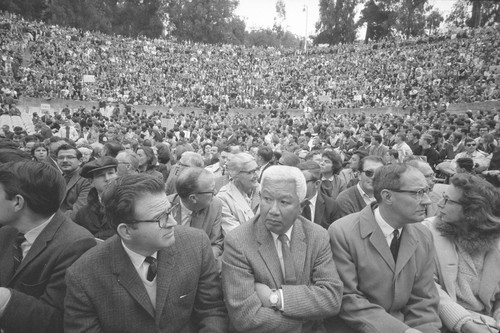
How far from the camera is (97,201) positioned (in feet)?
12.5

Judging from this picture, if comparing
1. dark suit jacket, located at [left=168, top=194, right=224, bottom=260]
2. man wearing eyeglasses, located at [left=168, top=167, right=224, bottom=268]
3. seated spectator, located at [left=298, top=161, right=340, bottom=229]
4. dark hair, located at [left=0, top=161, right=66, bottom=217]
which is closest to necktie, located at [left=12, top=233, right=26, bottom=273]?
dark hair, located at [left=0, top=161, right=66, bottom=217]

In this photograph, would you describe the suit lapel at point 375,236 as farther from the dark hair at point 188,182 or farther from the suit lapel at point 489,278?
the dark hair at point 188,182

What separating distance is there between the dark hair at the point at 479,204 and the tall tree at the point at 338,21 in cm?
5720

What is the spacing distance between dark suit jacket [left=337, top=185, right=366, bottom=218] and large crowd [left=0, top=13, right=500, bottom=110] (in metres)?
18.7

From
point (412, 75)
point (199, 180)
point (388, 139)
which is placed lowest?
point (388, 139)

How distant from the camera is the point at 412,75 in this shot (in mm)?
28734

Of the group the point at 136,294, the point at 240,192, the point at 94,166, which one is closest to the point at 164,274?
the point at 136,294

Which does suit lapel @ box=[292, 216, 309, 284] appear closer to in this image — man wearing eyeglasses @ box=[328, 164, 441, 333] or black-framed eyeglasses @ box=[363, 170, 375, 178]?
man wearing eyeglasses @ box=[328, 164, 441, 333]

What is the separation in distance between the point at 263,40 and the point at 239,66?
33271 mm

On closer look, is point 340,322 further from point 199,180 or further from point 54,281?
point 54,281

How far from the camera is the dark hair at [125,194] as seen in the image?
225 centimetres

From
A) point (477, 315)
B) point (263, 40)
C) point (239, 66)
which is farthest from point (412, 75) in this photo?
point (263, 40)

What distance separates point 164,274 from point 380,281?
1.43m

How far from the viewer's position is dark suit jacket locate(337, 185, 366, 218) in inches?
177
